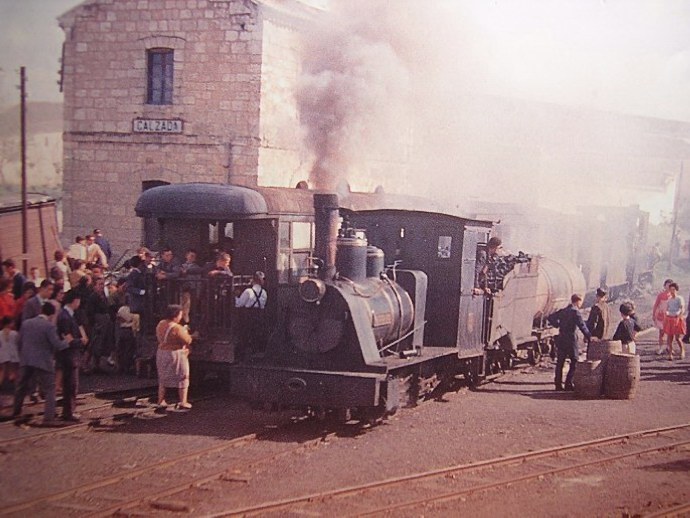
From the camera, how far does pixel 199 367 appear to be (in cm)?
1145

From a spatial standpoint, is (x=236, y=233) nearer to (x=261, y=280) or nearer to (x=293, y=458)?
(x=261, y=280)

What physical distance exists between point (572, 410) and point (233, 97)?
13.7 metres

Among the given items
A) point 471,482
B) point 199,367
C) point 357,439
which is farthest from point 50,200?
point 471,482

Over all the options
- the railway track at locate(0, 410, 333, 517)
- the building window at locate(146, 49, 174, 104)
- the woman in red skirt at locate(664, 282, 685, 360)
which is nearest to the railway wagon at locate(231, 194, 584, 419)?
the railway track at locate(0, 410, 333, 517)

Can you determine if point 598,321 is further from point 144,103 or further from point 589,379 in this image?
point 144,103

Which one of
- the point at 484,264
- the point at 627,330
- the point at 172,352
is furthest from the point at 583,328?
the point at 172,352

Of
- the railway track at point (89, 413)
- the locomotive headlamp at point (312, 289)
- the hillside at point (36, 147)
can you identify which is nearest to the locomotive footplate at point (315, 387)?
the locomotive headlamp at point (312, 289)

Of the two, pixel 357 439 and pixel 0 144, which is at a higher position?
pixel 0 144

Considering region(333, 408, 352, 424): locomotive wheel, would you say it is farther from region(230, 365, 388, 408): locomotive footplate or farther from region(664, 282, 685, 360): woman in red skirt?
region(664, 282, 685, 360): woman in red skirt

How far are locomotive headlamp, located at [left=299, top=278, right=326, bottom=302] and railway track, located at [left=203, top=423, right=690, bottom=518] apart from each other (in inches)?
98.2

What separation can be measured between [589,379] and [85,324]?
8017mm

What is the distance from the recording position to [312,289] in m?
9.33

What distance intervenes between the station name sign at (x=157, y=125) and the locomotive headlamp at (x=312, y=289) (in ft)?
45.7

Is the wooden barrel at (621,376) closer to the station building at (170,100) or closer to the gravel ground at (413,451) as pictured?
the gravel ground at (413,451)
